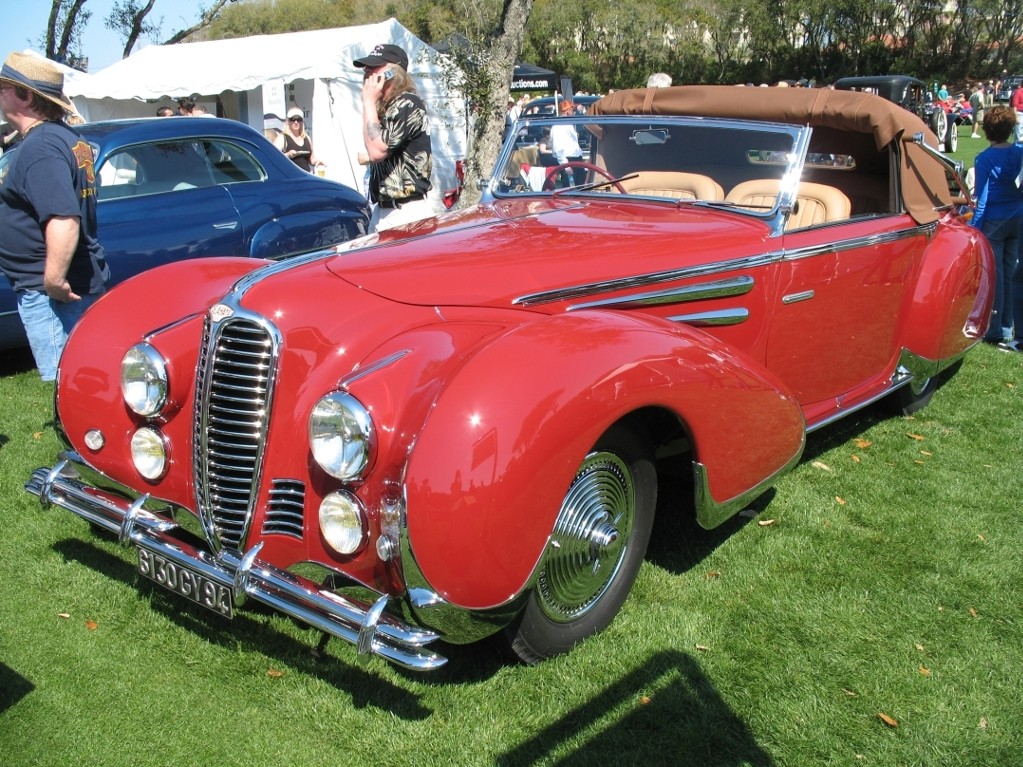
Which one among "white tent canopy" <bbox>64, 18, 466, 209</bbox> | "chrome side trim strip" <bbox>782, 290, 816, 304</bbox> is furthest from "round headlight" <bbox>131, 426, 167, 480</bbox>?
"white tent canopy" <bbox>64, 18, 466, 209</bbox>

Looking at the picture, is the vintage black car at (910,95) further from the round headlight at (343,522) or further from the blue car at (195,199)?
the round headlight at (343,522)

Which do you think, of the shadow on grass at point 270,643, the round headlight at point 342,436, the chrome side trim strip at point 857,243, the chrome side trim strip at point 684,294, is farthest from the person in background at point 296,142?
the round headlight at point 342,436

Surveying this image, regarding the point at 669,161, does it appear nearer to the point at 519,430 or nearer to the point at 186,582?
the point at 519,430

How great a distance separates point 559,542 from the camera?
2660 millimetres

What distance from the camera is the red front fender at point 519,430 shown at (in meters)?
2.23

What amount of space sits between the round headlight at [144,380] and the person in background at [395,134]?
2.48m

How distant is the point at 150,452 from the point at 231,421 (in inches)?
17.5

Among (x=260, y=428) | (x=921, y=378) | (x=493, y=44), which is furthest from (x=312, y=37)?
(x=260, y=428)

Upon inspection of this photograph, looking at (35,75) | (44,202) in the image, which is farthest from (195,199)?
(44,202)

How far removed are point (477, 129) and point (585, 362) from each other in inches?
269

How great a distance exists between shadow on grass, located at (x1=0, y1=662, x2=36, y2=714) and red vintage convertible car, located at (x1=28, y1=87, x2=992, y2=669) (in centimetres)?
56

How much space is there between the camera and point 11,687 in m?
2.78

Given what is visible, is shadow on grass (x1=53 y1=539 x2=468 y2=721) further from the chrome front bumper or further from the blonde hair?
the blonde hair

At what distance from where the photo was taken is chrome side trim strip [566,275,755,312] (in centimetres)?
315
